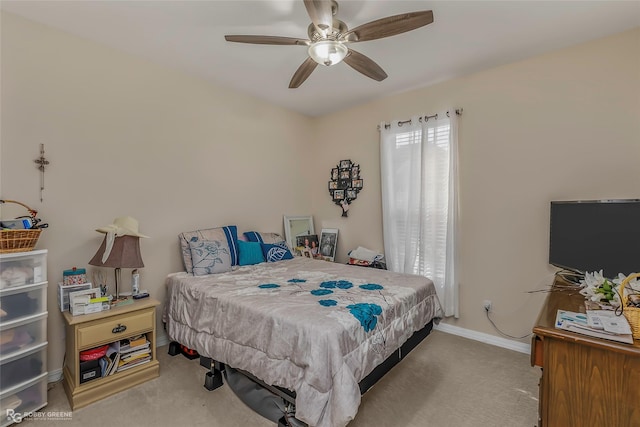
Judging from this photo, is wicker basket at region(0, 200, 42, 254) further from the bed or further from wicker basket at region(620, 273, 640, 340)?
wicker basket at region(620, 273, 640, 340)

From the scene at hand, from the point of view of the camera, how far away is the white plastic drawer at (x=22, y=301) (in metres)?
1.73

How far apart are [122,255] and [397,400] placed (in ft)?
7.69

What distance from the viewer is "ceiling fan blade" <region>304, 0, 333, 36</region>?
1.57m

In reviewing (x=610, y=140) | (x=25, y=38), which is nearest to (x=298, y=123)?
(x=25, y=38)

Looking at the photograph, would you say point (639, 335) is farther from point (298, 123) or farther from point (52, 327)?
point (298, 123)

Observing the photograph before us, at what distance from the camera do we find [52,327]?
7.39 ft

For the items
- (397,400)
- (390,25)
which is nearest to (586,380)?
(397,400)

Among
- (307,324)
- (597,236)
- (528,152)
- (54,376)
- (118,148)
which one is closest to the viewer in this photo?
(307,324)

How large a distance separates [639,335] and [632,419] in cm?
33

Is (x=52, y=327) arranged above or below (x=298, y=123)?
below

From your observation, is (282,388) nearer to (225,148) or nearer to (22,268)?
(22,268)

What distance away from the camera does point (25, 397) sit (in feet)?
5.98

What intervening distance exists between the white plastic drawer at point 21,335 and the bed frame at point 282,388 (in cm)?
102

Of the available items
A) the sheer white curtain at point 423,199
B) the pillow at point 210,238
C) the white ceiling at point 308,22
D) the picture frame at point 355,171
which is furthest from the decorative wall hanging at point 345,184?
the pillow at point 210,238
